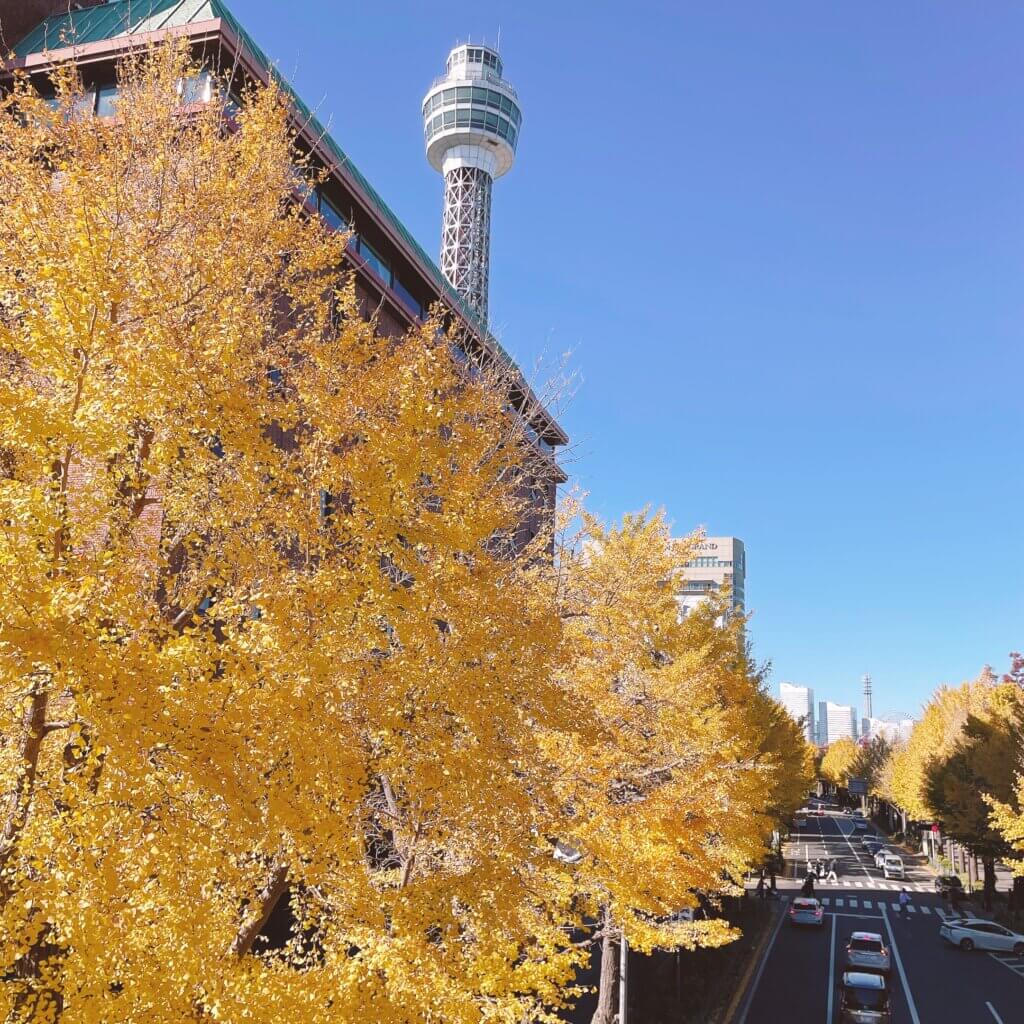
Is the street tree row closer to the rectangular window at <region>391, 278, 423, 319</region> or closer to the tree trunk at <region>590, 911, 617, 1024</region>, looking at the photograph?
the tree trunk at <region>590, 911, 617, 1024</region>

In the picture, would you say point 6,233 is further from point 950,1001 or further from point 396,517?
point 950,1001

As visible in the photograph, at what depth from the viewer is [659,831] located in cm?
1423

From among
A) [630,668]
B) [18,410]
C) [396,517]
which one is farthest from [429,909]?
[630,668]

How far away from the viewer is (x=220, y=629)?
24.3 feet

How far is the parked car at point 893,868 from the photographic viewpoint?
48.9 m

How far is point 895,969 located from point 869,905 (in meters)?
15.5

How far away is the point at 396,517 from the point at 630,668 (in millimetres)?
11130

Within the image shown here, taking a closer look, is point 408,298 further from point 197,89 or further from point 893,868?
point 893,868

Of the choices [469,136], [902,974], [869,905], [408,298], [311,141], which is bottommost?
[869,905]

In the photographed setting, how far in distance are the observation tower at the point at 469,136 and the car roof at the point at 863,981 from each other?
7294 cm

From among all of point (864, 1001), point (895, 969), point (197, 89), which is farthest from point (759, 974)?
point (197, 89)

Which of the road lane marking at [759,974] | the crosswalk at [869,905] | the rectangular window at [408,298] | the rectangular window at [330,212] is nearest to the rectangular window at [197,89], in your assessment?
the rectangular window at [330,212]

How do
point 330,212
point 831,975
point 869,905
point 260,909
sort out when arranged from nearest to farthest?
1. point 260,909
2. point 330,212
3. point 831,975
4. point 869,905

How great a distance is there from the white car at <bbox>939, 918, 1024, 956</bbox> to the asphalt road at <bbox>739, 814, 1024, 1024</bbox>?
13.3 inches
